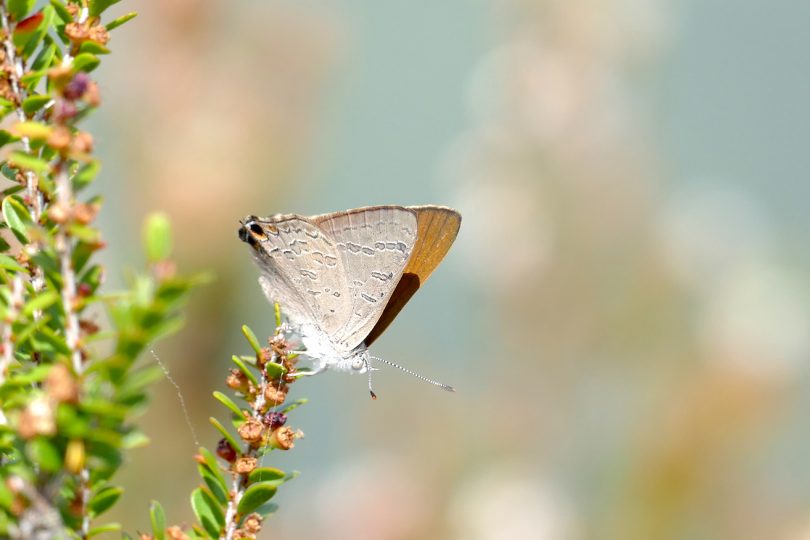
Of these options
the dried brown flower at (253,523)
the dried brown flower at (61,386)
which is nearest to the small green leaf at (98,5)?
the dried brown flower at (61,386)

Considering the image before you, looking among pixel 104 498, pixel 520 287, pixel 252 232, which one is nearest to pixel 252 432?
pixel 104 498

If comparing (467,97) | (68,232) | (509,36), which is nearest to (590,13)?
(509,36)

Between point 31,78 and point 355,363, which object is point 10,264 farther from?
point 355,363

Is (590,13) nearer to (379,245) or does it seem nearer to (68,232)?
(379,245)

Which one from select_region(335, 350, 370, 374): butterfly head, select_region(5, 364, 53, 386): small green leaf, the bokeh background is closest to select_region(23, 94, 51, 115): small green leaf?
select_region(5, 364, 53, 386): small green leaf

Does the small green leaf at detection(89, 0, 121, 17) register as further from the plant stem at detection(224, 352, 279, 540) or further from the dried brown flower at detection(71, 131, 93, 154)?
the plant stem at detection(224, 352, 279, 540)
